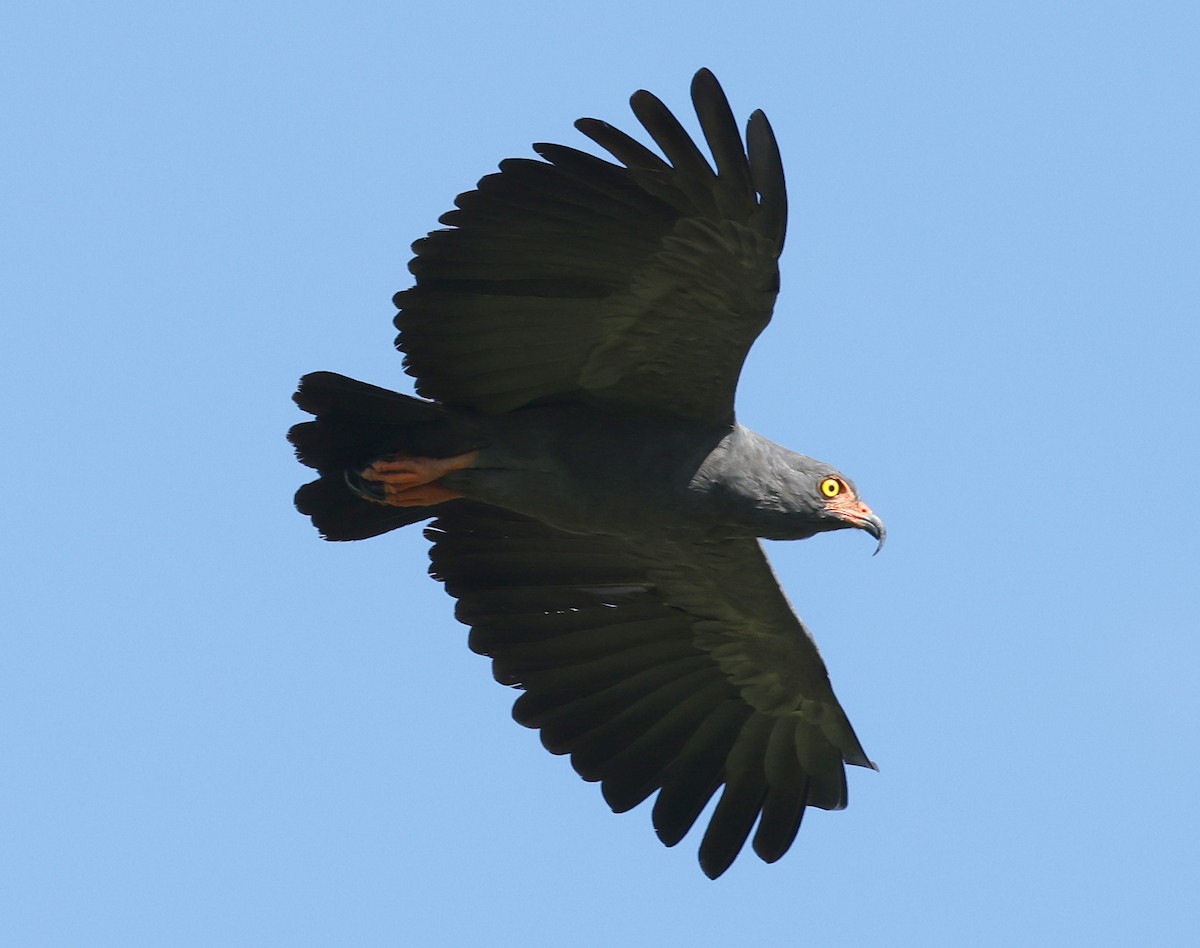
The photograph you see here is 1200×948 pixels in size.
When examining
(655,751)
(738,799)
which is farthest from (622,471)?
(738,799)

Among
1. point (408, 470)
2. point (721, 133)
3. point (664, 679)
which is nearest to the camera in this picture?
point (721, 133)

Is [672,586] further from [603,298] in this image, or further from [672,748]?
[603,298]

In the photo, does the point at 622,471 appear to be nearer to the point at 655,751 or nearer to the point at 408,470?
the point at 408,470

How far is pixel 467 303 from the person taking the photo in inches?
378

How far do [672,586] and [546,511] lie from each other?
4.66 ft

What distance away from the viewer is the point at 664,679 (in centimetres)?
1152

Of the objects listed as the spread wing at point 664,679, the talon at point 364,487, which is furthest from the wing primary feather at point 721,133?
the spread wing at point 664,679

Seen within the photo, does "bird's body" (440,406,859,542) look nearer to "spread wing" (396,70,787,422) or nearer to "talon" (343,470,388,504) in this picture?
"spread wing" (396,70,787,422)

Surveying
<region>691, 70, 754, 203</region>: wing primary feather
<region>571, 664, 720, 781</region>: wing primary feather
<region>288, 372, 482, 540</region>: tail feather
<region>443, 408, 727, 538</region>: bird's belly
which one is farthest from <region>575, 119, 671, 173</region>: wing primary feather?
<region>571, 664, 720, 781</region>: wing primary feather

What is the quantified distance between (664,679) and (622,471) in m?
1.94

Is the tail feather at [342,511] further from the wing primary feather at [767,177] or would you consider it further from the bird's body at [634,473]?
the wing primary feather at [767,177]

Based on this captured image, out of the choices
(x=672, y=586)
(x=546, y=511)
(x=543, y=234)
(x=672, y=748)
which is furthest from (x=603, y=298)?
(x=672, y=748)

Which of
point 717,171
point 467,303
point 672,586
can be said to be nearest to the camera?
point 717,171

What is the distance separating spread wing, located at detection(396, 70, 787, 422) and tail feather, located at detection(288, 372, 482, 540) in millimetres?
149
